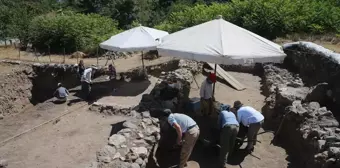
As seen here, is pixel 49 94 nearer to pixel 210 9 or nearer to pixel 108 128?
pixel 108 128

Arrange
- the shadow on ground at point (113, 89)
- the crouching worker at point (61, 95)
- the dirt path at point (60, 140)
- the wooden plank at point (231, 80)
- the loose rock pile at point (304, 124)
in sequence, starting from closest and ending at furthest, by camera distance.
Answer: the loose rock pile at point (304, 124)
the dirt path at point (60, 140)
the wooden plank at point (231, 80)
the shadow on ground at point (113, 89)
the crouching worker at point (61, 95)

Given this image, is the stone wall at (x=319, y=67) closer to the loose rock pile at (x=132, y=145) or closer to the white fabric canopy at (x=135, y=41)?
the loose rock pile at (x=132, y=145)

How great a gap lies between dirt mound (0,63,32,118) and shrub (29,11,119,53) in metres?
4.03

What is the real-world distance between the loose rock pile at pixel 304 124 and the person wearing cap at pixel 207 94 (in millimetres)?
1915

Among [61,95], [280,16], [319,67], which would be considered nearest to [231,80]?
[319,67]

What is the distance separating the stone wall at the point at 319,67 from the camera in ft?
33.0

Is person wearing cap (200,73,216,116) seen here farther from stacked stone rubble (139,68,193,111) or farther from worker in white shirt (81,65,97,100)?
worker in white shirt (81,65,97,100)

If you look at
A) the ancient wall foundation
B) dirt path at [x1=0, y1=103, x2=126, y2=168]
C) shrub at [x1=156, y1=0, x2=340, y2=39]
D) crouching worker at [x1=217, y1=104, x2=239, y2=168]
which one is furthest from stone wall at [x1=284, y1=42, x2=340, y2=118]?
dirt path at [x1=0, y1=103, x2=126, y2=168]

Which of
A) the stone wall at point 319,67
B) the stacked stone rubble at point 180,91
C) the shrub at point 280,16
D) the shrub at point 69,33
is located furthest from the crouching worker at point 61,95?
the stone wall at point 319,67

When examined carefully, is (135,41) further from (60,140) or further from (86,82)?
(60,140)

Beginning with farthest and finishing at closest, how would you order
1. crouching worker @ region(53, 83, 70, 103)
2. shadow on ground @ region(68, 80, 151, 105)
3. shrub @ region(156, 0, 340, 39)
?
shrub @ region(156, 0, 340, 39) → crouching worker @ region(53, 83, 70, 103) → shadow on ground @ region(68, 80, 151, 105)

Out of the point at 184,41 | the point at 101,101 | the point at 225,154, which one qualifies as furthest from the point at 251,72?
the point at 225,154

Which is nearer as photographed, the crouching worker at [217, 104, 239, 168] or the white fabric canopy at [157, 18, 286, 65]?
the crouching worker at [217, 104, 239, 168]

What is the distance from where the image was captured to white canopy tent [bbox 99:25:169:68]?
45.2 feet
